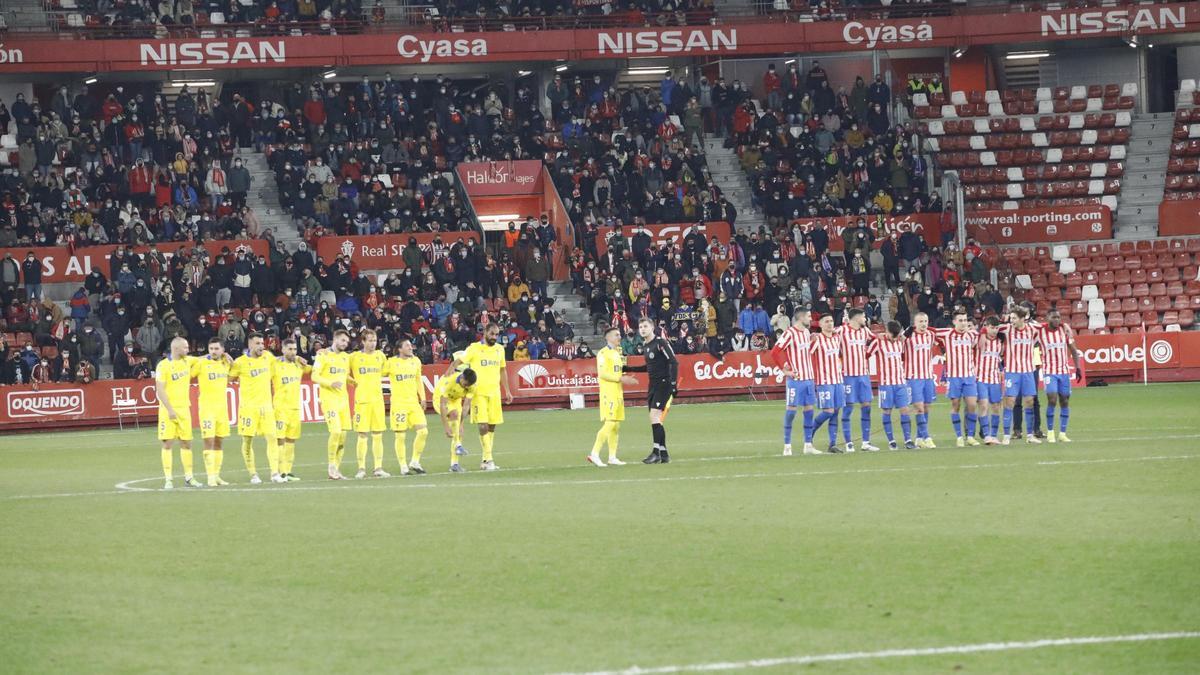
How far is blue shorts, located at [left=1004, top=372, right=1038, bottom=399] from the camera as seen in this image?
79.5 ft

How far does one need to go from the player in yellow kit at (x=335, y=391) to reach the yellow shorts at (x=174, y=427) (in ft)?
5.79

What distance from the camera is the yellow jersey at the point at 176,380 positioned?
21.4 meters

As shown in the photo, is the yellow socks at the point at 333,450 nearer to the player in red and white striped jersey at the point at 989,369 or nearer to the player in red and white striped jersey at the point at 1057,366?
the player in red and white striped jersey at the point at 989,369

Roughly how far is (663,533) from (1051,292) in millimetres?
33404

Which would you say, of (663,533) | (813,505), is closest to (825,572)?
(663,533)

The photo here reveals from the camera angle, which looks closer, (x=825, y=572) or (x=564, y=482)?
(x=825, y=572)

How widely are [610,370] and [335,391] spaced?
3776 millimetres

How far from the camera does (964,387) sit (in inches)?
965

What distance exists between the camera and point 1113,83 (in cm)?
5447

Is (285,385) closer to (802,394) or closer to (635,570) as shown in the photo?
(802,394)

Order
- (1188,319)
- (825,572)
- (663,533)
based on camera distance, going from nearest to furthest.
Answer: (825,572), (663,533), (1188,319)

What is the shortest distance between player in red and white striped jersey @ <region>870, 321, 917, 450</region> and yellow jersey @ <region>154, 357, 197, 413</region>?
10038 mm

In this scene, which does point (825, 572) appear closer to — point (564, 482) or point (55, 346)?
point (564, 482)

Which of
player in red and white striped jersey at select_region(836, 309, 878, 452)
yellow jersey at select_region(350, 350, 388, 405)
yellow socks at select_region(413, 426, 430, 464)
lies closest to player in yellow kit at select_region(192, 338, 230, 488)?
yellow jersey at select_region(350, 350, 388, 405)
